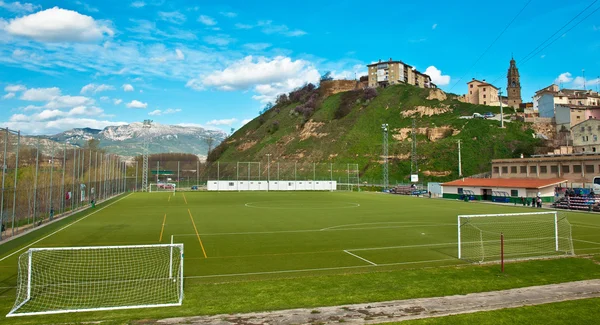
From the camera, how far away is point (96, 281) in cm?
1147

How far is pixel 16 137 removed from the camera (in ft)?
61.1

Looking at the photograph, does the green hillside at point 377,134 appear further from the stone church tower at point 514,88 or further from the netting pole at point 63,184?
the netting pole at point 63,184

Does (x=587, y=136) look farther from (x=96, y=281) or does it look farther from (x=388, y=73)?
(x=96, y=281)

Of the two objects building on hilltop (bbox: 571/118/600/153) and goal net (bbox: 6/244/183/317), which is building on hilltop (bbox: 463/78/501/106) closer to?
building on hilltop (bbox: 571/118/600/153)

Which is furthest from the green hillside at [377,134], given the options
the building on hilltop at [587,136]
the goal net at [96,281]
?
the goal net at [96,281]

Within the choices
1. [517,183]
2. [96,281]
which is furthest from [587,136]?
[96,281]

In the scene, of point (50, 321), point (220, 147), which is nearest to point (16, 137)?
point (50, 321)

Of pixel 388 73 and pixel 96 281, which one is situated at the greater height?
pixel 388 73

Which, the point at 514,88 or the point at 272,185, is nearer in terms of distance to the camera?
the point at 272,185

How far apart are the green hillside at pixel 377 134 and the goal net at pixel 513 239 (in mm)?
55062

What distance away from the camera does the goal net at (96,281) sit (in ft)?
30.7

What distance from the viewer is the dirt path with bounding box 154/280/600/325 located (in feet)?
27.0

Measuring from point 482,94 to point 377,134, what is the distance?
1871 inches

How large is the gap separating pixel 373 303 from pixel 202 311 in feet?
13.2
